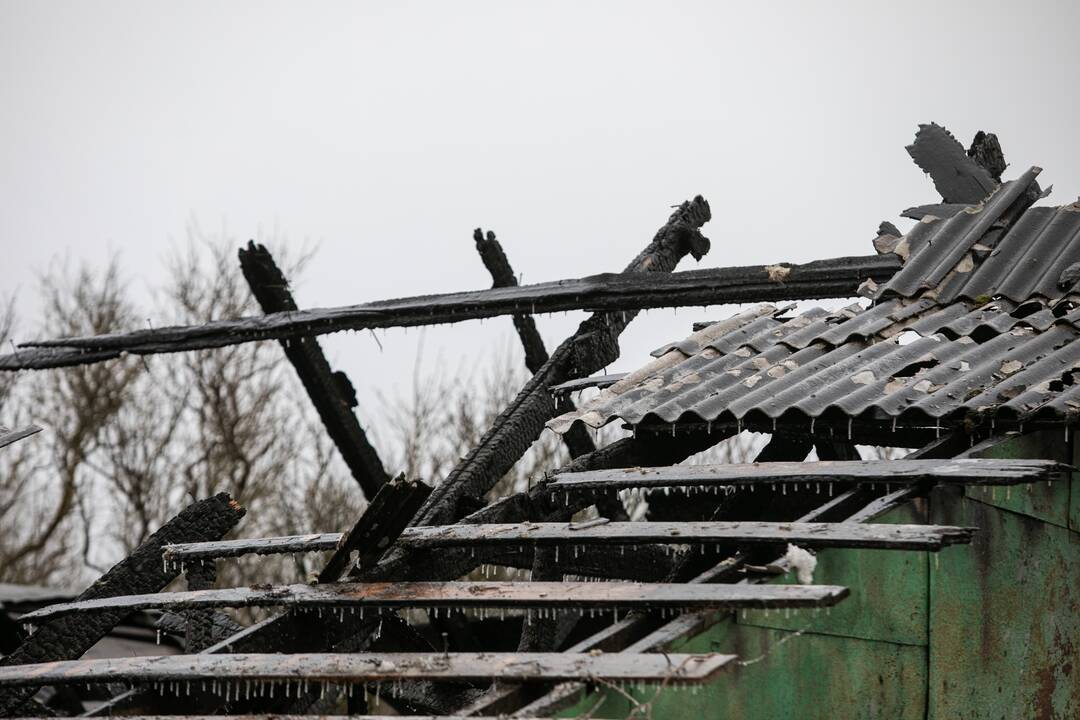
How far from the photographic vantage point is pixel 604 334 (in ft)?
29.1

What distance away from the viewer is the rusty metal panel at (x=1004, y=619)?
16.3ft

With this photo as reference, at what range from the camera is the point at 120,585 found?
20.2 ft

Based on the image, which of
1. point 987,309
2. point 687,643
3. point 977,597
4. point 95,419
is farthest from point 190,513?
point 95,419

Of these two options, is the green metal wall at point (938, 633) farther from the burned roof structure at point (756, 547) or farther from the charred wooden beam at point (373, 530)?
the charred wooden beam at point (373, 530)

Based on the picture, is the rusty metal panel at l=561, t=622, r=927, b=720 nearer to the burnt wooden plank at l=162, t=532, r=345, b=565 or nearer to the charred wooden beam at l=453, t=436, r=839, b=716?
the charred wooden beam at l=453, t=436, r=839, b=716

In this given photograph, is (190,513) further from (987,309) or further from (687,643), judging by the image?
(987,309)

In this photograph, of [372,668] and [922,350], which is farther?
[922,350]

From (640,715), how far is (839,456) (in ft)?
13.3

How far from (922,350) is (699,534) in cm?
224

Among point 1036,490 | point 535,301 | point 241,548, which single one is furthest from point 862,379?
point 535,301

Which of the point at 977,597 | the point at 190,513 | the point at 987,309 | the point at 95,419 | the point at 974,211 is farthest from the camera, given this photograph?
the point at 95,419

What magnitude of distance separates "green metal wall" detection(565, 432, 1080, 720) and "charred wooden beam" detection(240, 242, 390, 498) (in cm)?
599

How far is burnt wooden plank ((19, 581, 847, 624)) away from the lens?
405 cm

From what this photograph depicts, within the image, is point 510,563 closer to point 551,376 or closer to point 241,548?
point 551,376
